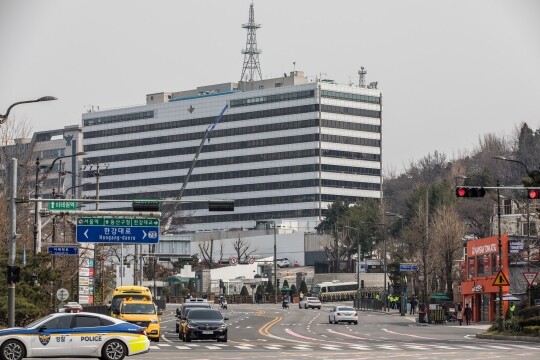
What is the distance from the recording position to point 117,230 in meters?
69.8

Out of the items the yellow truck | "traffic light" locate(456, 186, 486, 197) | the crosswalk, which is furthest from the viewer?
the yellow truck

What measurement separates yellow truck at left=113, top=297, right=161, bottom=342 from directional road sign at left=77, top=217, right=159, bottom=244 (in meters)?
12.6

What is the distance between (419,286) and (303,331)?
212 ft

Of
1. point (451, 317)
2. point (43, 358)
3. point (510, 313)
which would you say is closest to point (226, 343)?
point (43, 358)

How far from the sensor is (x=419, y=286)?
137125 mm

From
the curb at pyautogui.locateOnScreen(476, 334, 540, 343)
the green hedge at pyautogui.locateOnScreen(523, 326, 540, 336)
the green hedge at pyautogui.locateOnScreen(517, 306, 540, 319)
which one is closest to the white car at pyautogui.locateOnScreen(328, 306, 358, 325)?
the green hedge at pyautogui.locateOnScreen(517, 306, 540, 319)

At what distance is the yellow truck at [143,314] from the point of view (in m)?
56.1

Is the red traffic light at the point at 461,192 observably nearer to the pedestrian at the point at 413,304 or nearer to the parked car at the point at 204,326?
the parked car at the point at 204,326

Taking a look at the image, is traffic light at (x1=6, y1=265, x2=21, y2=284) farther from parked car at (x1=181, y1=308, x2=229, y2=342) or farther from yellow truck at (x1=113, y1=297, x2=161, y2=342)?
parked car at (x1=181, y1=308, x2=229, y2=342)

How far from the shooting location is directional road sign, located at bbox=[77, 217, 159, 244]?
69750 mm

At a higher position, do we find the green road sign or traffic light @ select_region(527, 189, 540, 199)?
the green road sign

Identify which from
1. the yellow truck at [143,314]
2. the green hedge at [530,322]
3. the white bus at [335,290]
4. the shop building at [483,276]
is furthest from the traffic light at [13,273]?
the white bus at [335,290]

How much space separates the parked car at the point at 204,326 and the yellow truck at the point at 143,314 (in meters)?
1.45

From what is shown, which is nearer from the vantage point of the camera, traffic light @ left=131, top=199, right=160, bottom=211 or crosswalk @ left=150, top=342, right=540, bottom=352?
crosswalk @ left=150, top=342, right=540, bottom=352
